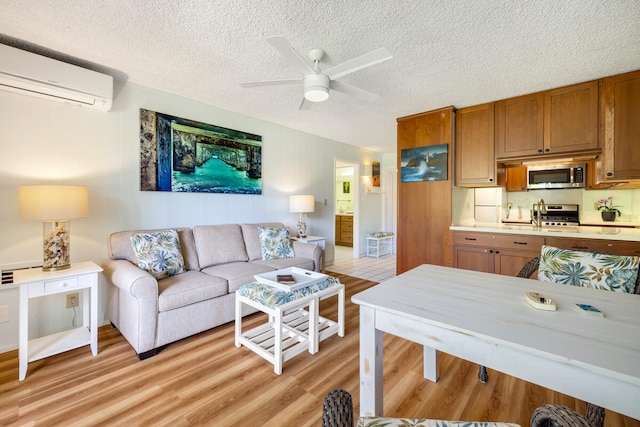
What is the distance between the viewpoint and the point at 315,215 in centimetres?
479

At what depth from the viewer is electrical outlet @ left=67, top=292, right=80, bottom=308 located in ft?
7.81

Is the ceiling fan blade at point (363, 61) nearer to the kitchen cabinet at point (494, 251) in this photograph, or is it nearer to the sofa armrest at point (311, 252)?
the sofa armrest at point (311, 252)

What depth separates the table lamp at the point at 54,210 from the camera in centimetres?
190

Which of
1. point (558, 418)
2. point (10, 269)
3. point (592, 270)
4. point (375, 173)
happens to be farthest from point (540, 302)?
point (375, 173)

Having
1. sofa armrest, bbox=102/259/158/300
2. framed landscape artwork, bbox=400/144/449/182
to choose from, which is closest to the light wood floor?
sofa armrest, bbox=102/259/158/300

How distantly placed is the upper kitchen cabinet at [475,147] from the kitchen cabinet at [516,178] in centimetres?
128

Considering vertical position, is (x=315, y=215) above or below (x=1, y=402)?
above

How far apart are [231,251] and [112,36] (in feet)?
6.85

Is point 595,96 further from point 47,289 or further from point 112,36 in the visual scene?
point 47,289

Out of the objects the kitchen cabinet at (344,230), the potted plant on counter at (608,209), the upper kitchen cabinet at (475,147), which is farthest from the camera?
the kitchen cabinet at (344,230)

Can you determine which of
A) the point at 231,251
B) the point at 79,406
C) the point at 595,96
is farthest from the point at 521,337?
the point at 595,96

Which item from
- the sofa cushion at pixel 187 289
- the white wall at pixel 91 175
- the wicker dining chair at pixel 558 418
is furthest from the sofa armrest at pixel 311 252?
the wicker dining chair at pixel 558 418

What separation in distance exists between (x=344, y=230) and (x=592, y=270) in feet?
18.8

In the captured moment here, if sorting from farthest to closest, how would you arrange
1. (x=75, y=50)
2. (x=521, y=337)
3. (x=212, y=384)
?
(x=75, y=50) < (x=212, y=384) < (x=521, y=337)
